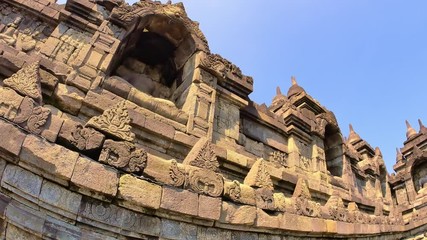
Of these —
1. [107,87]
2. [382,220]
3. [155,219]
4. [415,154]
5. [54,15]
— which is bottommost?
[155,219]

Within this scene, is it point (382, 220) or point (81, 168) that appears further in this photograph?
point (382, 220)

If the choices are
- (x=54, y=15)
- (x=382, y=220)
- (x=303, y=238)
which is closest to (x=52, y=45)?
(x=54, y=15)

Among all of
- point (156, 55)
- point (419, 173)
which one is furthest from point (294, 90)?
point (419, 173)

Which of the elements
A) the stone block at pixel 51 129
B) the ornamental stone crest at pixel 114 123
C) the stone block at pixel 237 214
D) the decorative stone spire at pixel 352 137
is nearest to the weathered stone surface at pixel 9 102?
the stone block at pixel 51 129

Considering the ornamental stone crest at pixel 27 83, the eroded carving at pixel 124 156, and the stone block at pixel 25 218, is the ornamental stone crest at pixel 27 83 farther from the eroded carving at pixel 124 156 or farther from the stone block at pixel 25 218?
the stone block at pixel 25 218

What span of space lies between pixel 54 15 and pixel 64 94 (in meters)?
3.37

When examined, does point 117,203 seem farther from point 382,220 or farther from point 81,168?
point 382,220

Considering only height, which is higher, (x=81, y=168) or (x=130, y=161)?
(x=130, y=161)

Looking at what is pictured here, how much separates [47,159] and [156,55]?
8.12m

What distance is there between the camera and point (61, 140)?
4898 mm

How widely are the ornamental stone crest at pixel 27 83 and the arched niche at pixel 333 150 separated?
1091cm

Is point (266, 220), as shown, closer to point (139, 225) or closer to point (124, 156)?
point (139, 225)

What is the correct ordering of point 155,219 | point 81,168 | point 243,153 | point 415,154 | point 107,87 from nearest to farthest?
point 81,168
point 155,219
point 107,87
point 243,153
point 415,154

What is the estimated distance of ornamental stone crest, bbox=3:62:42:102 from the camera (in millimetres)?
5057
